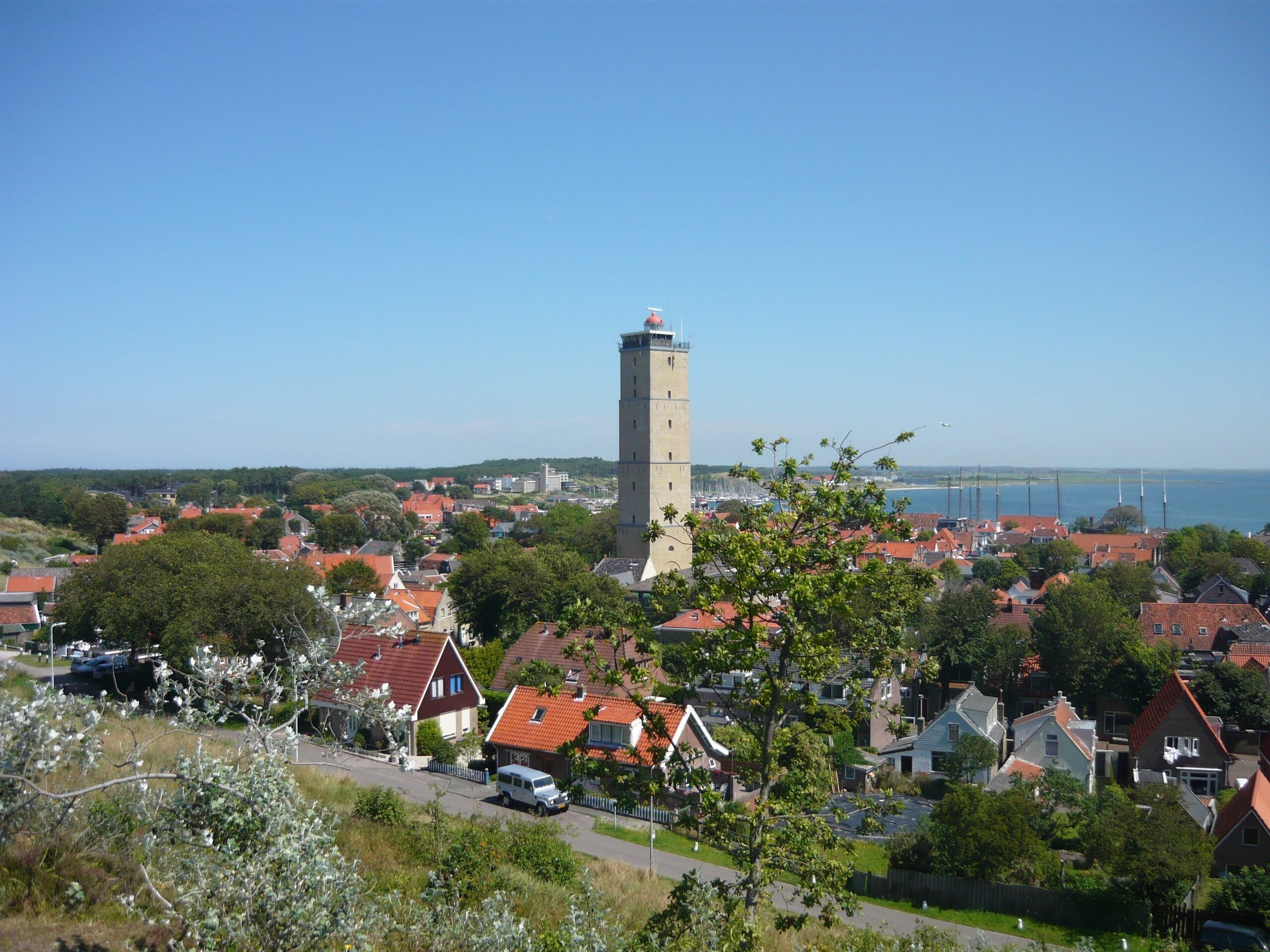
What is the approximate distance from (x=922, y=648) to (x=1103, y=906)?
16.9 metres

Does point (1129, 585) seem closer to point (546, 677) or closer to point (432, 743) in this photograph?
point (432, 743)

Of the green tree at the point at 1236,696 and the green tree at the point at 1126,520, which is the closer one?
the green tree at the point at 1236,696

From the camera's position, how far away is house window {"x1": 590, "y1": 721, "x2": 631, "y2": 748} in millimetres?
20828

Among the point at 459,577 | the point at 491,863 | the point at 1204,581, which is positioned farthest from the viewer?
the point at 1204,581

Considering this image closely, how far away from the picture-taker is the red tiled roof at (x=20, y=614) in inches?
1639

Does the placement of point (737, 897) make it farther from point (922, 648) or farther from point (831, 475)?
point (922, 648)

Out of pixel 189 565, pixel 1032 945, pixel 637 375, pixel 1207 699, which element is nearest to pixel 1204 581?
pixel 1207 699

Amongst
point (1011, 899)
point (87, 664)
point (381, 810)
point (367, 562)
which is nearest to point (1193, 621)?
point (1011, 899)

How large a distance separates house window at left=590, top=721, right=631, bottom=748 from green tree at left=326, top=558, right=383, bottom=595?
22235mm

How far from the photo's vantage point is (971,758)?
2369cm

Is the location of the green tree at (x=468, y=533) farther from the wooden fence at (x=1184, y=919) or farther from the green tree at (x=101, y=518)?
the wooden fence at (x=1184, y=919)

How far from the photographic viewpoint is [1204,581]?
5200 cm

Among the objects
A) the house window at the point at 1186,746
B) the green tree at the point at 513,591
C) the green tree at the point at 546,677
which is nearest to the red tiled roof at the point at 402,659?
the green tree at the point at 513,591

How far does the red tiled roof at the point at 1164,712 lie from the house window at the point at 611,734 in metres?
15.0
